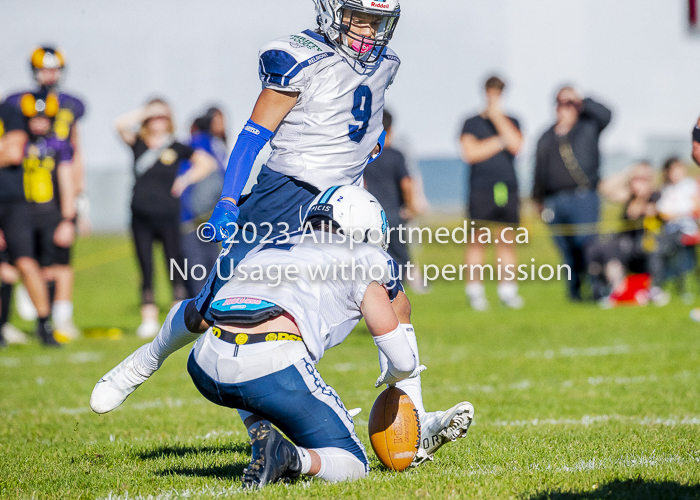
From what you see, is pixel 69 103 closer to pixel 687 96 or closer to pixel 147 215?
pixel 147 215

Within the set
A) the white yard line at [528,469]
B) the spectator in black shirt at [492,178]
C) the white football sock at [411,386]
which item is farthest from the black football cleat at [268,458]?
the spectator in black shirt at [492,178]

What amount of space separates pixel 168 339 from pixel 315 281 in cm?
87

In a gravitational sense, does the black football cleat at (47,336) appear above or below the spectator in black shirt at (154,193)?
below

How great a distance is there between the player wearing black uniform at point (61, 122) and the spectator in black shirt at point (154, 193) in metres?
0.60

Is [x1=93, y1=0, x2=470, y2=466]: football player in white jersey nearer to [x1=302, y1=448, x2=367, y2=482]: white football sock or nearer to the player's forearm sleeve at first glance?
the player's forearm sleeve

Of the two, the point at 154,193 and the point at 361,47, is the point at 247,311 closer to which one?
the point at 361,47

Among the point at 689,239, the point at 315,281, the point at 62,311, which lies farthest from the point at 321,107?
the point at 689,239

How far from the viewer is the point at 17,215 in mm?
7898

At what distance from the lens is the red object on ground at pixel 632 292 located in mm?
10922

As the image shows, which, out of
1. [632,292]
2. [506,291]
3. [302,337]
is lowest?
[632,292]

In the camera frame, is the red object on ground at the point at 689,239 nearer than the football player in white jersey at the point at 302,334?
No

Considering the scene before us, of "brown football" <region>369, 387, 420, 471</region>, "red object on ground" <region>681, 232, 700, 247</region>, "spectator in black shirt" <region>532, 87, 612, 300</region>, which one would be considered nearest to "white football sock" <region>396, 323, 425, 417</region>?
"brown football" <region>369, 387, 420, 471</region>

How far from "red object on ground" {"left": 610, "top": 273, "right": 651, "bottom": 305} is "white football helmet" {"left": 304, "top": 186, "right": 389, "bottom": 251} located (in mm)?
8245

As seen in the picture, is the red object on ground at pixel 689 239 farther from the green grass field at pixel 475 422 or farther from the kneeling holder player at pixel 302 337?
the kneeling holder player at pixel 302 337
